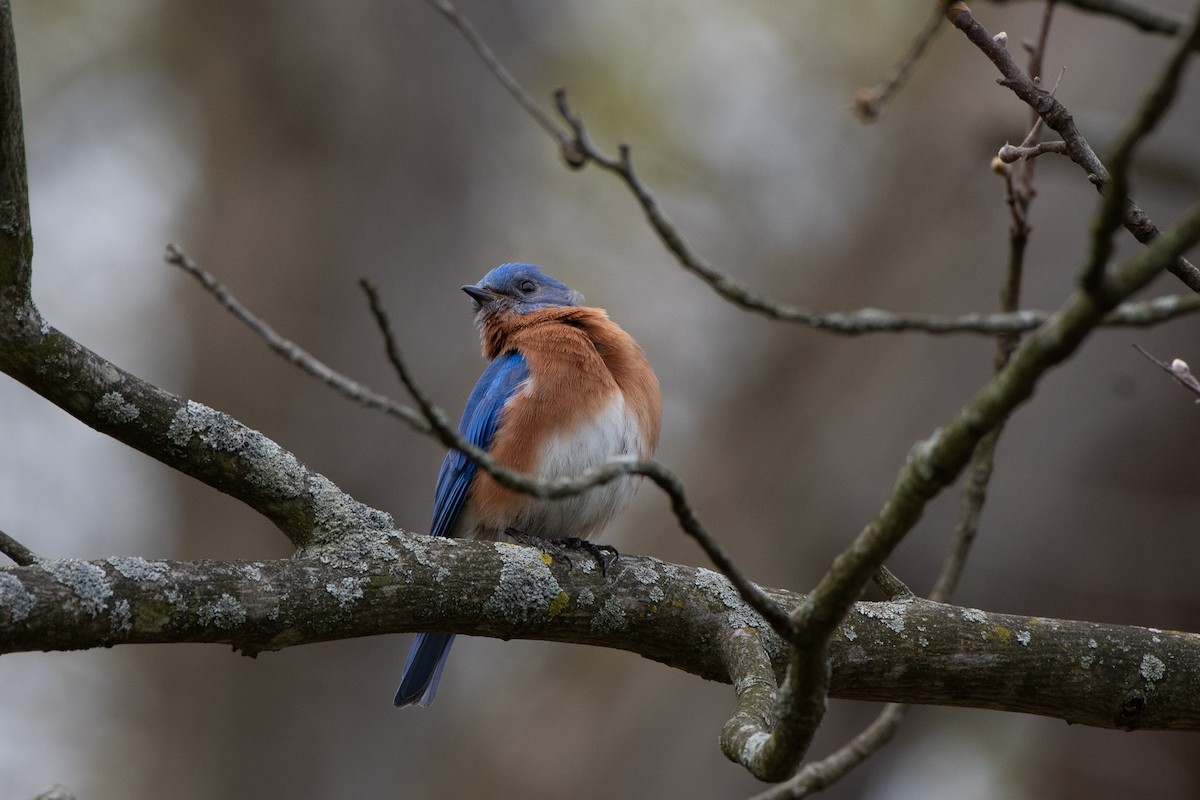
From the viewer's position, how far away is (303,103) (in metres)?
7.57

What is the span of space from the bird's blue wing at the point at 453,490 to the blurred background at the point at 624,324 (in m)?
2.56

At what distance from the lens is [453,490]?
467cm

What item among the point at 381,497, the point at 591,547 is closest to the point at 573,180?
the point at 381,497

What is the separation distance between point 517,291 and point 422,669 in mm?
1861

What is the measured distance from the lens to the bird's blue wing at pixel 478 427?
15.0 ft

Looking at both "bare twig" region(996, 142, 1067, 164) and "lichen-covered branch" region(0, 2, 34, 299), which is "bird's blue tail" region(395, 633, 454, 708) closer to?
"lichen-covered branch" region(0, 2, 34, 299)

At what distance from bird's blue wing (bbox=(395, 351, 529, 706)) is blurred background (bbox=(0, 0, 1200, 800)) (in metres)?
2.56

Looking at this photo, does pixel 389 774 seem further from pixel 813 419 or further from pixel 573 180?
pixel 573 180

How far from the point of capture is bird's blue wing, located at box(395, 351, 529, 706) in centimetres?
455

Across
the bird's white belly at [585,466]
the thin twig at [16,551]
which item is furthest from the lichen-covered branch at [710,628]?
the bird's white belly at [585,466]

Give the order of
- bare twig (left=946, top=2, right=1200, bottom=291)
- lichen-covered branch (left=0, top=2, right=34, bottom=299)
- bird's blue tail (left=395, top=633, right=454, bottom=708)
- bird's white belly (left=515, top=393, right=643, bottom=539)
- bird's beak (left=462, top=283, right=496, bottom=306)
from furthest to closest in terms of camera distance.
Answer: bird's beak (left=462, top=283, right=496, bottom=306) < bird's blue tail (left=395, top=633, right=454, bottom=708) < bird's white belly (left=515, top=393, right=643, bottom=539) < bare twig (left=946, top=2, right=1200, bottom=291) < lichen-covered branch (left=0, top=2, right=34, bottom=299)

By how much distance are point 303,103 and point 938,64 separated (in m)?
4.33

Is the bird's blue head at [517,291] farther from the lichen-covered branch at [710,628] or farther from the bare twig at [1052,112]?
the bare twig at [1052,112]

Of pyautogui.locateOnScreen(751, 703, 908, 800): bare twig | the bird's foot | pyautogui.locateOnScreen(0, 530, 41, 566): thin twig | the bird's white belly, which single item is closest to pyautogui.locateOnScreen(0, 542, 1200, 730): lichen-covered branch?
the bird's foot
